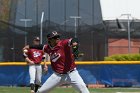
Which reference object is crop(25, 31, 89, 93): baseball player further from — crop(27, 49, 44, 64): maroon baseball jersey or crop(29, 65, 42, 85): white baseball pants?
crop(27, 49, 44, 64): maroon baseball jersey

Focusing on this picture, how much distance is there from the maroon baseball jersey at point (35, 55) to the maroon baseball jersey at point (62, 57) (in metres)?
5.54

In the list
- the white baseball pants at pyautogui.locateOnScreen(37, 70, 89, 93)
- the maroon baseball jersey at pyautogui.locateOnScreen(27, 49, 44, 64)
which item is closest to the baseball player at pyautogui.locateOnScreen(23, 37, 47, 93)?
the maroon baseball jersey at pyautogui.locateOnScreen(27, 49, 44, 64)

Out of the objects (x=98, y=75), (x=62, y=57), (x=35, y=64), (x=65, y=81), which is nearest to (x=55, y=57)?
(x=62, y=57)

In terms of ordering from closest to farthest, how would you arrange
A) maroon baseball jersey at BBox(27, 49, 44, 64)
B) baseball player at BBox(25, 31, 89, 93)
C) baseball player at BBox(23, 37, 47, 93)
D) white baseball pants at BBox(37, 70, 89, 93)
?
white baseball pants at BBox(37, 70, 89, 93) → baseball player at BBox(25, 31, 89, 93) → baseball player at BBox(23, 37, 47, 93) → maroon baseball jersey at BBox(27, 49, 44, 64)

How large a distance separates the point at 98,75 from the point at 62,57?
35.4 ft

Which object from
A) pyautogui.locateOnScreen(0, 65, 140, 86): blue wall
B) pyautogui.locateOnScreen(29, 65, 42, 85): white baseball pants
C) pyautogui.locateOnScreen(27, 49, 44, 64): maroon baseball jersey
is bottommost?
pyautogui.locateOnScreen(0, 65, 140, 86): blue wall

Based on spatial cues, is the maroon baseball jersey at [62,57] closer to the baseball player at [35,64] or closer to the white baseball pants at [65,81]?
the white baseball pants at [65,81]

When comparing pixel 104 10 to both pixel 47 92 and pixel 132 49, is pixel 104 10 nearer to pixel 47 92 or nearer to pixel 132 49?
pixel 132 49

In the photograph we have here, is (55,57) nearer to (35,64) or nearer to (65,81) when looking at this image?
(65,81)

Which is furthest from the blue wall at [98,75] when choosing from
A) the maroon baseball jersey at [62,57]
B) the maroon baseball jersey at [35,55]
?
the maroon baseball jersey at [62,57]

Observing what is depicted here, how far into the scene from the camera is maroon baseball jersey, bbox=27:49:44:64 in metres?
15.9

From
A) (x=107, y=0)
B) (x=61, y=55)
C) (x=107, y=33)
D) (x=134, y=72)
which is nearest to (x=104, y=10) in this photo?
(x=107, y=0)

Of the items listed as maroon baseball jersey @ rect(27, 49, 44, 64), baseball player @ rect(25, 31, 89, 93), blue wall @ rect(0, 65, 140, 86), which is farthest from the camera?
blue wall @ rect(0, 65, 140, 86)

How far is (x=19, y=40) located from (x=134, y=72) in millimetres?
16749
